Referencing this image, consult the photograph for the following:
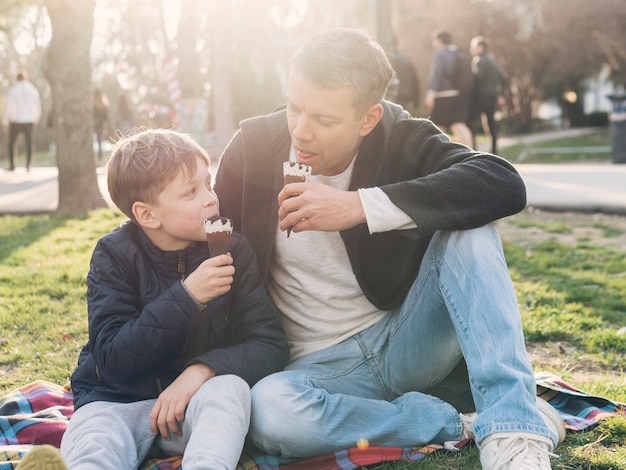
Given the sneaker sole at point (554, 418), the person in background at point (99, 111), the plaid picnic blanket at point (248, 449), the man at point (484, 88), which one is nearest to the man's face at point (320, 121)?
the plaid picnic blanket at point (248, 449)

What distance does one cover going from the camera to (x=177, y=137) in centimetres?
265

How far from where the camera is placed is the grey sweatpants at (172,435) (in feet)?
7.12

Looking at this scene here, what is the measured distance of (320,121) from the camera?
2.61 metres

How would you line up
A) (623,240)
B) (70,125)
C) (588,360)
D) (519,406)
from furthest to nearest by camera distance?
(70,125), (623,240), (588,360), (519,406)

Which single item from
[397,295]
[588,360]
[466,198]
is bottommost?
[588,360]

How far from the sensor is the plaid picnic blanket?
254 centimetres

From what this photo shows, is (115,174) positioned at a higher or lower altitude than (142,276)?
higher

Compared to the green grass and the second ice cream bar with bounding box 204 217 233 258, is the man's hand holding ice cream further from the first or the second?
the green grass

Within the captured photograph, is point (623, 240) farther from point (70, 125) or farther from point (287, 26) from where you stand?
point (287, 26)

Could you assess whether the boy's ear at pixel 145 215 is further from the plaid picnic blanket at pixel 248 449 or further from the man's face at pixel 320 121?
the plaid picnic blanket at pixel 248 449

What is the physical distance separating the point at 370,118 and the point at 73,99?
6552 mm

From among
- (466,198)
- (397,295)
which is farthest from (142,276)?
(466,198)

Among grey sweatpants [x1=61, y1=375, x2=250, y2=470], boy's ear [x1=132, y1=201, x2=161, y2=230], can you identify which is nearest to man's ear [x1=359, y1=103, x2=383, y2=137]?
boy's ear [x1=132, y1=201, x2=161, y2=230]

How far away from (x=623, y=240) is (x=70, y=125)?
5827 millimetres
